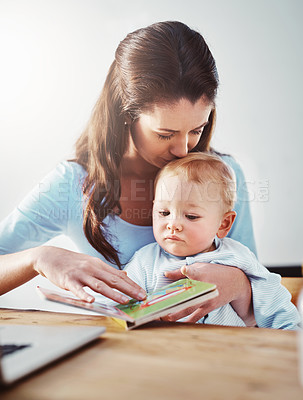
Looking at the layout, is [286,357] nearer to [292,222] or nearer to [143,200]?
[292,222]

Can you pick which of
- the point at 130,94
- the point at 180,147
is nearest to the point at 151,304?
the point at 180,147

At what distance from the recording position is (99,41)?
1525 mm

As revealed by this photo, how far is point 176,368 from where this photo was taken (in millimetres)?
745

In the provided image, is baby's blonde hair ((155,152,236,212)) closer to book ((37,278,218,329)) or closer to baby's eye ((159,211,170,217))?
baby's eye ((159,211,170,217))

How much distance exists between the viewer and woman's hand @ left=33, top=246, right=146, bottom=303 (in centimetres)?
108

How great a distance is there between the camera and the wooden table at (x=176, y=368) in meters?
0.65

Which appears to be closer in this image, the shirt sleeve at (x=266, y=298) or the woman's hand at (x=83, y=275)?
the woman's hand at (x=83, y=275)

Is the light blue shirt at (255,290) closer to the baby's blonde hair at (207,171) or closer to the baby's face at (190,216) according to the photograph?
the baby's face at (190,216)

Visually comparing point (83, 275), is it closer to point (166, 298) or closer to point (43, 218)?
point (166, 298)

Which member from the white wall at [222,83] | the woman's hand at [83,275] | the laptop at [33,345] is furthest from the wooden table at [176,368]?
the white wall at [222,83]

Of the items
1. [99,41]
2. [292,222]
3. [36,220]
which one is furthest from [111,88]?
[292,222]

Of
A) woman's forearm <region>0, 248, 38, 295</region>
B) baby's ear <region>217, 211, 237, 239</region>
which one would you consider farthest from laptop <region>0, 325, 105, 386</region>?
baby's ear <region>217, 211, 237, 239</region>

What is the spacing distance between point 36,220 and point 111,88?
0.54m

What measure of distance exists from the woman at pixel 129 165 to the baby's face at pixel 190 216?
88 millimetres
